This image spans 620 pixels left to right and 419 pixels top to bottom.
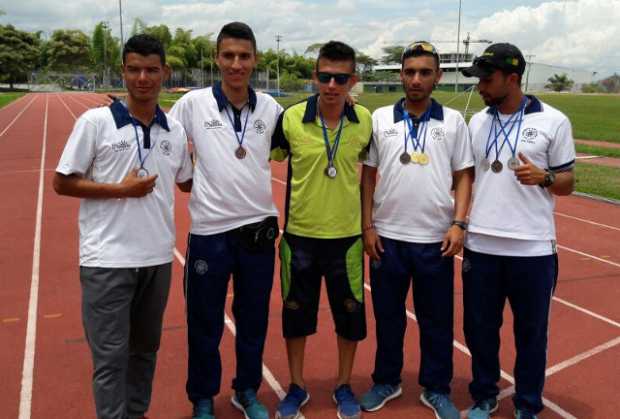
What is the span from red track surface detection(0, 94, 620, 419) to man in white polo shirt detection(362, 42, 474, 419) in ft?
1.36

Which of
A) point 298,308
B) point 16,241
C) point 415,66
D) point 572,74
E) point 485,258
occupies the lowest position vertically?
point 16,241

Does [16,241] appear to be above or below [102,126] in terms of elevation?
below

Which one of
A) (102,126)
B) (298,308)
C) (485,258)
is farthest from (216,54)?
(485,258)

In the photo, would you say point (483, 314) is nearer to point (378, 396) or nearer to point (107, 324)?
point (378, 396)

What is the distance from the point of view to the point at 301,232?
336 centimetres

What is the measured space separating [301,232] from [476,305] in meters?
1.08

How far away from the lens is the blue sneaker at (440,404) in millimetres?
3432

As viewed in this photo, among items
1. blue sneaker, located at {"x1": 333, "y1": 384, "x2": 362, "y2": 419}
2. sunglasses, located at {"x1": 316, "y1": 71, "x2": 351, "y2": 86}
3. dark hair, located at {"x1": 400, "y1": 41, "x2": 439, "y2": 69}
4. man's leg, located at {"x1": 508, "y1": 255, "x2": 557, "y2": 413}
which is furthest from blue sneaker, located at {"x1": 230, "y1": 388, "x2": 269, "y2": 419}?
dark hair, located at {"x1": 400, "y1": 41, "x2": 439, "y2": 69}

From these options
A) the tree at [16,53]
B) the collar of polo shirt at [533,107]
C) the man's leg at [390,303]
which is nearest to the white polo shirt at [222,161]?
the man's leg at [390,303]

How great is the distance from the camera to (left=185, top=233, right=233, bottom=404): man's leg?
10.6ft

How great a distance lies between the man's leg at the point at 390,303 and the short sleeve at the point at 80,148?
5.47ft

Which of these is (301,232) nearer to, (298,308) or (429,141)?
(298,308)

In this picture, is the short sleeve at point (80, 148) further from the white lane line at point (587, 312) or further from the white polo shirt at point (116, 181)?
the white lane line at point (587, 312)

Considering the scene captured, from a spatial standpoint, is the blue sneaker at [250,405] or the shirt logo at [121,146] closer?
the shirt logo at [121,146]
